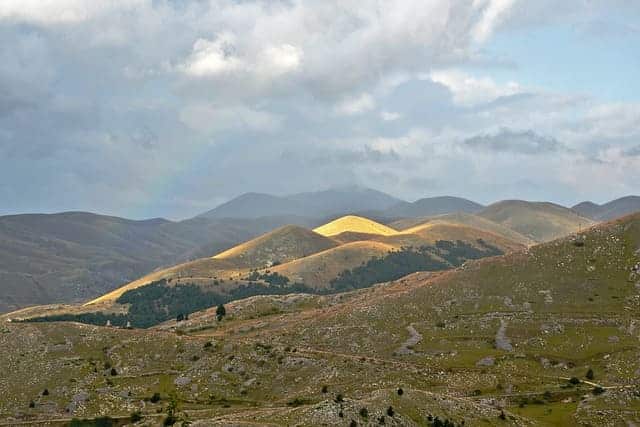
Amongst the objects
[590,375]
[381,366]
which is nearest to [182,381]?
[381,366]

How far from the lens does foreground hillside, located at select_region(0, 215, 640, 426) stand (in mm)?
104250

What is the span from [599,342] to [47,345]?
132485 millimetres

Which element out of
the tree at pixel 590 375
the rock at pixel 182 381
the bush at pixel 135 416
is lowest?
the tree at pixel 590 375

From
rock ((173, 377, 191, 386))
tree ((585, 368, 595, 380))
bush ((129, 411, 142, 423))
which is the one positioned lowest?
tree ((585, 368, 595, 380))

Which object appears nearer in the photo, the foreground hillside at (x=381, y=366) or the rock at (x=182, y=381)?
the foreground hillside at (x=381, y=366)

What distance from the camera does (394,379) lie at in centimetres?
13225

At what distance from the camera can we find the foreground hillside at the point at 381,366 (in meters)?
104

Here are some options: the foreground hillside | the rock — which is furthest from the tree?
the rock

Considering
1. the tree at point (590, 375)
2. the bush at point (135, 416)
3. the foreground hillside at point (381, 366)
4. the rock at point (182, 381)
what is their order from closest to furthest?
the foreground hillside at point (381, 366), the bush at point (135, 416), the tree at point (590, 375), the rock at point (182, 381)

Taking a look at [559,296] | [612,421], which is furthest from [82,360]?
[559,296]

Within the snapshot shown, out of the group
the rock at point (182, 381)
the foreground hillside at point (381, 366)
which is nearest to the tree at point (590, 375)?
the foreground hillside at point (381, 366)

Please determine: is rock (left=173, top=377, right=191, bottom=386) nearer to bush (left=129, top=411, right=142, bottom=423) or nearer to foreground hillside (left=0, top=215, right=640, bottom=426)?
Result: foreground hillside (left=0, top=215, right=640, bottom=426)

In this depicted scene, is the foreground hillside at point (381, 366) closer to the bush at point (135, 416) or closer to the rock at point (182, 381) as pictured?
the rock at point (182, 381)

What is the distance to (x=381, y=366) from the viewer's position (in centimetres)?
13962
